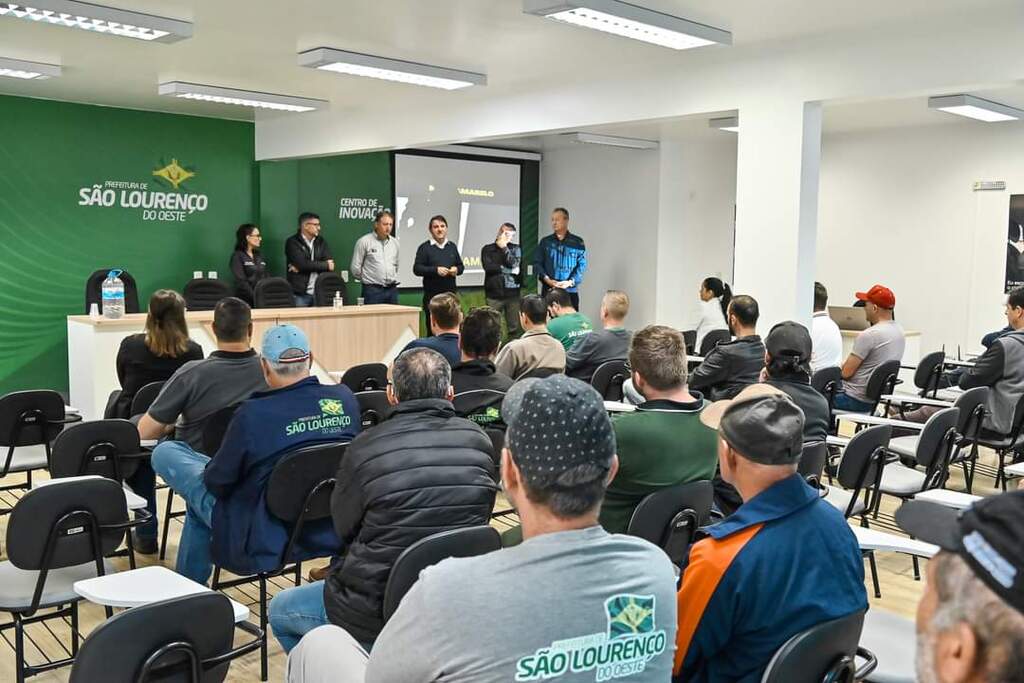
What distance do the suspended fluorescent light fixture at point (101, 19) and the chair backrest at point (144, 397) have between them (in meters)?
2.23

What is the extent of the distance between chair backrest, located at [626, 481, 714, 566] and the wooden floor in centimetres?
73

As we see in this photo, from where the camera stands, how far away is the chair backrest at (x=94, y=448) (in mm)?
3570

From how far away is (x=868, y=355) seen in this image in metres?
6.36

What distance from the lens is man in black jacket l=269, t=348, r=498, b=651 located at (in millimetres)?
2377

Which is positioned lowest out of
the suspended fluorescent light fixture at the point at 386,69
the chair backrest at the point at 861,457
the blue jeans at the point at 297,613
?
the blue jeans at the point at 297,613

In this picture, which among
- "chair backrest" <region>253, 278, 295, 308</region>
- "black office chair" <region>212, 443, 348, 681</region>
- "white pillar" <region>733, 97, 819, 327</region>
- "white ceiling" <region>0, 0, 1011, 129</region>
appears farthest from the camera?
"chair backrest" <region>253, 278, 295, 308</region>

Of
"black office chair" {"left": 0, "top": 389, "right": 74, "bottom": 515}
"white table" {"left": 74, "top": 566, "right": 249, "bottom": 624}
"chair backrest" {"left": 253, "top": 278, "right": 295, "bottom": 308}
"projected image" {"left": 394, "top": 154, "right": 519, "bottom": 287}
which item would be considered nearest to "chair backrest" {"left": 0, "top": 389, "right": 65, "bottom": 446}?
"black office chair" {"left": 0, "top": 389, "right": 74, "bottom": 515}

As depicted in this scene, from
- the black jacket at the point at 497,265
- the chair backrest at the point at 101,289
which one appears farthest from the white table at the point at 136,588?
the black jacket at the point at 497,265

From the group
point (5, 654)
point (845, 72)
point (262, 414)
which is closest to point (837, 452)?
point (845, 72)

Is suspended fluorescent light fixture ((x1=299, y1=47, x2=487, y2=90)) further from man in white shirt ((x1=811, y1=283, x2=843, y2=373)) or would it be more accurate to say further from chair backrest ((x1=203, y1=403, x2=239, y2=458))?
chair backrest ((x1=203, y1=403, x2=239, y2=458))

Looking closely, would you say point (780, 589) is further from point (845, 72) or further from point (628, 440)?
point (845, 72)

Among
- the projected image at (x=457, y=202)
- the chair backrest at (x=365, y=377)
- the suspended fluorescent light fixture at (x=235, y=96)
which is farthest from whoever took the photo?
the projected image at (x=457, y=202)

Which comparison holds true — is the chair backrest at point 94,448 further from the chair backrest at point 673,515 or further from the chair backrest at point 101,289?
the chair backrest at point 101,289

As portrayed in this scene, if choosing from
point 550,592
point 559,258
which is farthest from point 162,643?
point 559,258
